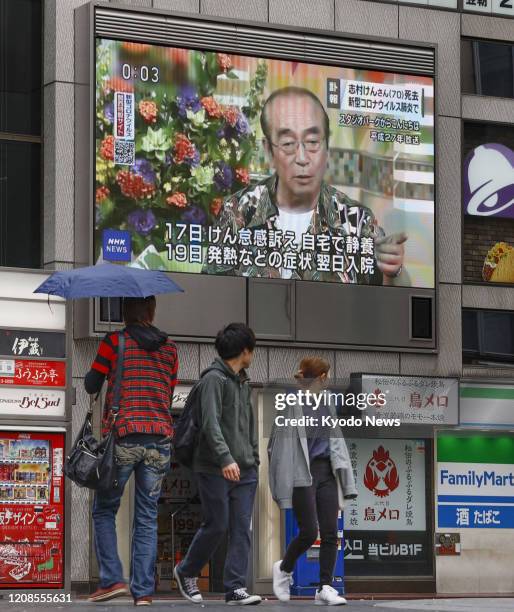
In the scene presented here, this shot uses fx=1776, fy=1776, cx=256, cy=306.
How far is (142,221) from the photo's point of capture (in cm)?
1845

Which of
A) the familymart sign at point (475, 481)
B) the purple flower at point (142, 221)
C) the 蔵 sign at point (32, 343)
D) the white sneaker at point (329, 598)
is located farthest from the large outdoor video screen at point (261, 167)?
the white sneaker at point (329, 598)

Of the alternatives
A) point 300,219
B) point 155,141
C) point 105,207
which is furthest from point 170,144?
point 300,219

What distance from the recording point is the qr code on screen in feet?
60.3

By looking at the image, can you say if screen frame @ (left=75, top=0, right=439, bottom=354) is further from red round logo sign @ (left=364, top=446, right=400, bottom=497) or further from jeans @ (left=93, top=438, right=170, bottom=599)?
jeans @ (left=93, top=438, right=170, bottom=599)

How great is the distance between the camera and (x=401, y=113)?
20.4m

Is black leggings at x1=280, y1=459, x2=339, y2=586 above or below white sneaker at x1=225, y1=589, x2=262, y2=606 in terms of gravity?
above

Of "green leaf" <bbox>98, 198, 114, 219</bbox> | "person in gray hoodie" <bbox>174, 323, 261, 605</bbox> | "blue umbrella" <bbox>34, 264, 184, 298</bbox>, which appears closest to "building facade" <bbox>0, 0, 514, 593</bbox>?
"green leaf" <bbox>98, 198, 114, 219</bbox>

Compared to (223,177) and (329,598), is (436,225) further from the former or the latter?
(329,598)

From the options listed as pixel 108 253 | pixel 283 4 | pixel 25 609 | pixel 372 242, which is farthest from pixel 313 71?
pixel 25 609

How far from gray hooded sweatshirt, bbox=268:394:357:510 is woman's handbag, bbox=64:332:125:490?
1459 mm

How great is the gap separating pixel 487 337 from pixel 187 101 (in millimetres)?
4747

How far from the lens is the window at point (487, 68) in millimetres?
21188

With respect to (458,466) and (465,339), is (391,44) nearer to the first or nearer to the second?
(465,339)

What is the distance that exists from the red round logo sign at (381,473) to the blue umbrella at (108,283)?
8.90 m
